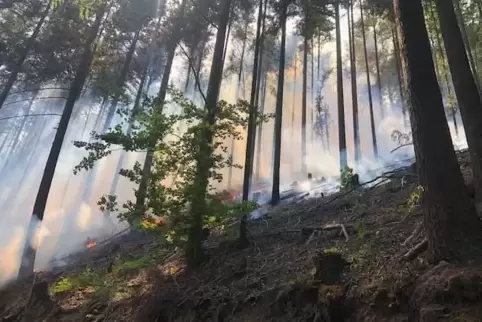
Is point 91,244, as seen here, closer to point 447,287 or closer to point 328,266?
point 328,266

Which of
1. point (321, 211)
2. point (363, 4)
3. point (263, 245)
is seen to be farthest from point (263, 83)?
point (263, 245)

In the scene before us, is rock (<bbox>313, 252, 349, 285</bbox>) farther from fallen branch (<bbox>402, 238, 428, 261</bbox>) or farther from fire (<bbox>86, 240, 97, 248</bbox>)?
fire (<bbox>86, 240, 97, 248</bbox>)

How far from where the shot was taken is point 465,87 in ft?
20.1

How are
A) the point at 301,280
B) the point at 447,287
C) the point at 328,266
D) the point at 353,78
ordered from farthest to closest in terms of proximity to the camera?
1. the point at 353,78
2. the point at 301,280
3. the point at 328,266
4. the point at 447,287

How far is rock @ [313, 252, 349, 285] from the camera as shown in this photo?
492 cm

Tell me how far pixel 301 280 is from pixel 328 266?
1.40ft

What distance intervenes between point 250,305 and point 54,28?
14205 millimetres

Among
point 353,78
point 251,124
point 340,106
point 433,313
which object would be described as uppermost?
point 353,78

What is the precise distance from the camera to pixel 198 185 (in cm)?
698

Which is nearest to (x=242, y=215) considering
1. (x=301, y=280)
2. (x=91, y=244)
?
(x=301, y=280)

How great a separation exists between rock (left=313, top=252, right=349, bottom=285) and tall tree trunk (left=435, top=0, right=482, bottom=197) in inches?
95.3

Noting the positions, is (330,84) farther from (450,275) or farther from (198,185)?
(450,275)

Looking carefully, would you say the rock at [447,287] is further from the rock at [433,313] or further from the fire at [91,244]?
the fire at [91,244]

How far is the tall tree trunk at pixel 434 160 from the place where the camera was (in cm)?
401
